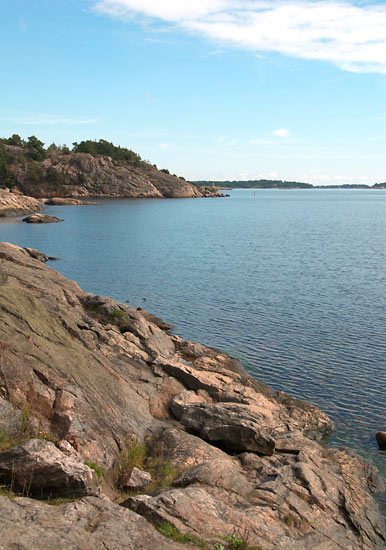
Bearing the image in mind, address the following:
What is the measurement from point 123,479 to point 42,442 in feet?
9.66

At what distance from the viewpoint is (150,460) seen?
547 inches

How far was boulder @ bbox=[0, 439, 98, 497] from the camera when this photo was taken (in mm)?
9602

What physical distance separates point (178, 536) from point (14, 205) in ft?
416

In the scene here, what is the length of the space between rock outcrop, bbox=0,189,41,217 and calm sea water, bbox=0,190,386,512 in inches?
1112

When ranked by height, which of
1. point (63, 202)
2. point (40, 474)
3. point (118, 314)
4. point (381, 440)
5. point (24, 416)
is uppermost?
point (63, 202)

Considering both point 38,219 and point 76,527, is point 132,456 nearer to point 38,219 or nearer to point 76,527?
point 76,527

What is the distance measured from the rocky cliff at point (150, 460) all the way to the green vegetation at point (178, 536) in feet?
0.09

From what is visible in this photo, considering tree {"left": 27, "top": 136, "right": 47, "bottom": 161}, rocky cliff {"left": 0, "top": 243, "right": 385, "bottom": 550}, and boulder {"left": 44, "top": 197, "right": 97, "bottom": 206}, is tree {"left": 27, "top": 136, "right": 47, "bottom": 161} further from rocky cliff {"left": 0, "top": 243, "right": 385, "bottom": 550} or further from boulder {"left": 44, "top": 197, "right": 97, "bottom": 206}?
rocky cliff {"left": 0, "top": 243, "right": 385, "bottom": 550}

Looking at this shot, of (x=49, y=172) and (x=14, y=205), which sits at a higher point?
(x=49, y=172)

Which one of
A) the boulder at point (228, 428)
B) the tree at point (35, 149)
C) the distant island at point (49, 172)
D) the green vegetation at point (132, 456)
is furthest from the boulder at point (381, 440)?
the tree at point (35, 149)

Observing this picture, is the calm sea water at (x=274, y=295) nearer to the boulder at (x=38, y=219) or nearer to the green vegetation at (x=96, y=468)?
the boulder at (x=38, y=219)

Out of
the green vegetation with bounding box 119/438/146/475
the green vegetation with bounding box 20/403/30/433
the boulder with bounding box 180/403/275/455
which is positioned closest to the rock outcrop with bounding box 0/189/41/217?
the boulder with bounding box 180/403/275/455

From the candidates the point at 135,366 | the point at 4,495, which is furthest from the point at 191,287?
the point at 4,495

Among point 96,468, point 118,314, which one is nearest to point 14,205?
point 118,314
